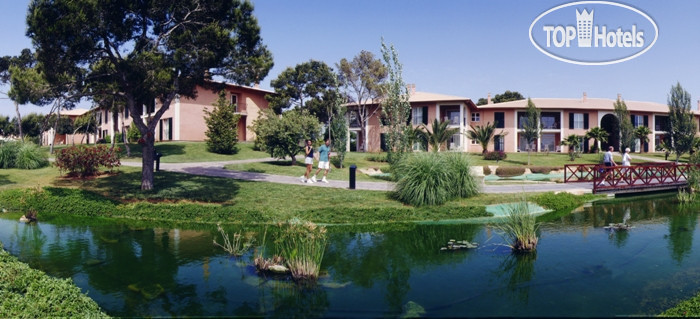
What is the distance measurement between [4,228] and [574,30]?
719 inches

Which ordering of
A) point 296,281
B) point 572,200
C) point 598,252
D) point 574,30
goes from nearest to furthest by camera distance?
point 296,281
point 598,252
point 574,30
point 572,200

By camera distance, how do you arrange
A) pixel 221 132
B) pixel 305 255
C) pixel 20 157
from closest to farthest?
1. pixel 305 255
2. pixel 20 157
3. pixel 221 132

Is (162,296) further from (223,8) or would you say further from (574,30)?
(574,30)

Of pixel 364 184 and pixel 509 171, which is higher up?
pixel 509 171

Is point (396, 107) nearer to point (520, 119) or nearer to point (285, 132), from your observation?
point (285, 132)

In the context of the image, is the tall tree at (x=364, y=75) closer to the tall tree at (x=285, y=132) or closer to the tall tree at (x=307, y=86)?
the tall tree at (x=307, y=86)

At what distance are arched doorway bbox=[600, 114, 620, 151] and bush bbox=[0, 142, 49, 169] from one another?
1909 inches

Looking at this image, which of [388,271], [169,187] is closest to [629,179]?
[388,271]

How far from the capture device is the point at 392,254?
9508 millimetres

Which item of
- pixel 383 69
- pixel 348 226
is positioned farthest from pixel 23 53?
pixel 348 226

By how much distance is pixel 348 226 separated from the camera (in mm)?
12297

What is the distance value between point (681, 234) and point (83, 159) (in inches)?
824

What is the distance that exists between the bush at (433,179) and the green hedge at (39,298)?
9848 mm

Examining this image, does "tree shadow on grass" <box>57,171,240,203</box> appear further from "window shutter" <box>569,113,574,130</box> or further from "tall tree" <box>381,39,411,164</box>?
"window shutter" <box>569,113,574,130</box>
